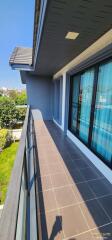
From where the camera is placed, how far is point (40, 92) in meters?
6.84

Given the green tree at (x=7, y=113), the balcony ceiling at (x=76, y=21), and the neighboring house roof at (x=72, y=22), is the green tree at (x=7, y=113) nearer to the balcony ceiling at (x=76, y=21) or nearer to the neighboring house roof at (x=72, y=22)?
the neighboring house roof at (x=72, y=22)

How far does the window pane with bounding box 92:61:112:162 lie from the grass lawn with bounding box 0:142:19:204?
2696 millimetres

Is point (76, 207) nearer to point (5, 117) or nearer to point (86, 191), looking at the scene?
→ point (86, 191)

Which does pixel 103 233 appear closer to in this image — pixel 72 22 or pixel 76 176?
pixel 76 176

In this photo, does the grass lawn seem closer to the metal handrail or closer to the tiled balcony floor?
the tiled balcony floor

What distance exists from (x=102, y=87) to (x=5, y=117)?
6.43 meters

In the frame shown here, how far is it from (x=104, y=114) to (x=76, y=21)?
1.59 m

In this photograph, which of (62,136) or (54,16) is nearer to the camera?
(54,16)

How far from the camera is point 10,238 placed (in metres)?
0.37

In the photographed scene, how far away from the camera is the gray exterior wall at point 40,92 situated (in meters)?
6.61

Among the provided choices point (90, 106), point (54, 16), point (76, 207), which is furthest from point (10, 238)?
point (90, 106)

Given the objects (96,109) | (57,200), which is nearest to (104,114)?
(96,109)

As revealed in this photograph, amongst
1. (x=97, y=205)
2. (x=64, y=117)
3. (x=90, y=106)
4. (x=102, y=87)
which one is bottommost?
(x=97, y=205)

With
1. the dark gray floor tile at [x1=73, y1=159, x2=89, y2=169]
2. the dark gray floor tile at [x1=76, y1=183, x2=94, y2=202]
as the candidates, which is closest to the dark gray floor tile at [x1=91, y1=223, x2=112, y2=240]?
the dark gray floor tile at [x1=76, y1=183, x2=94, y2=202]
